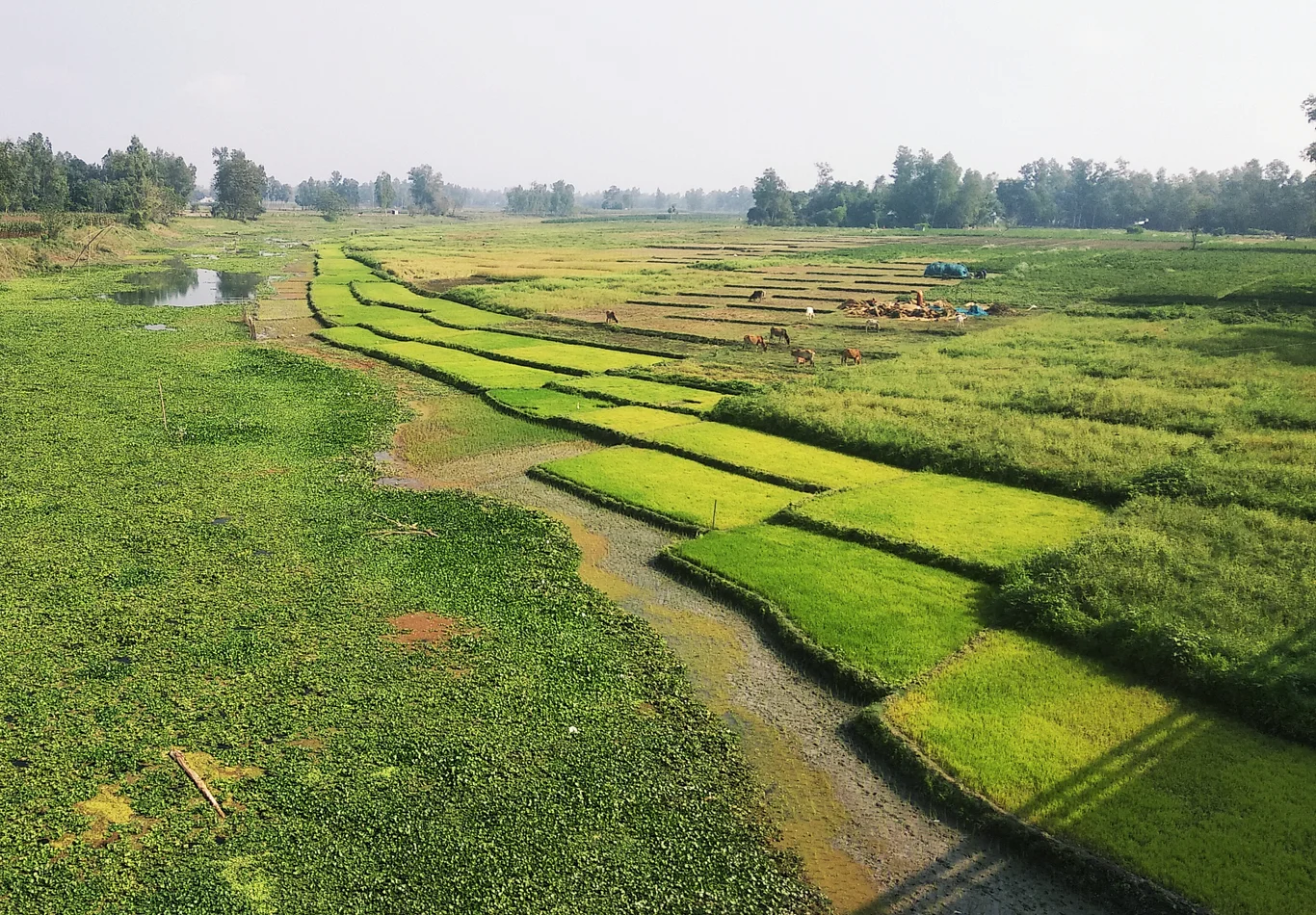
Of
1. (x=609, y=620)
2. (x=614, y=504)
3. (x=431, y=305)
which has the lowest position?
(x=609, y=620)

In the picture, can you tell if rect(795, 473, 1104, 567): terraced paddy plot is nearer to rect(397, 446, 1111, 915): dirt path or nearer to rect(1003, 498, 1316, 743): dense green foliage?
rect(1003, 498, 1316, 743): dense green foliage

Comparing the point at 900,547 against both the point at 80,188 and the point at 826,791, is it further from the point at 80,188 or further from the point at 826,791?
the point at 80,188

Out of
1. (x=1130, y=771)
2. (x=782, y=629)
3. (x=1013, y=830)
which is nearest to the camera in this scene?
(x=1013, y=830)

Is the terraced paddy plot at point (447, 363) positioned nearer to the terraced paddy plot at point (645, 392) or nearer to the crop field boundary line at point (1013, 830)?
the terraced paddy plot at point (645, 392)

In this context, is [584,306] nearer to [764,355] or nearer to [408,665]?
[764,355]

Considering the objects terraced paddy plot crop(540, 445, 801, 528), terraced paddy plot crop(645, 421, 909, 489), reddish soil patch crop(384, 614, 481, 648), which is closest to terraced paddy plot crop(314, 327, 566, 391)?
terraced paddy plot crop(645, 421, 909, 489)

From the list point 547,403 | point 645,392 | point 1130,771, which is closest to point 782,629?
point 1130,771

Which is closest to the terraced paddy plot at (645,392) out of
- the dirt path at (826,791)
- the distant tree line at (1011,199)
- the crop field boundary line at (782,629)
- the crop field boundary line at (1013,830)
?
the crop field boundary line at (782,629)
